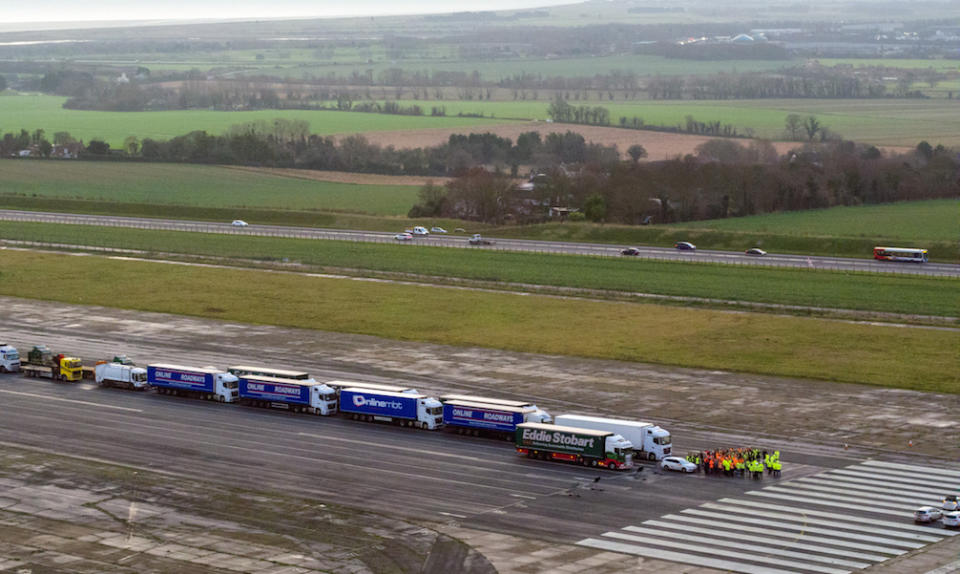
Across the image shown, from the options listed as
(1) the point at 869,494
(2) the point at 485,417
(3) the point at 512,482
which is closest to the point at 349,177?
(2) the point at 485,417

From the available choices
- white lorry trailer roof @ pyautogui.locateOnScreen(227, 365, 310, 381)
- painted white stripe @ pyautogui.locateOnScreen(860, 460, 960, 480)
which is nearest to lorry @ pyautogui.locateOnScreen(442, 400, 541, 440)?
white lorry trailer roof @ pyautogui.locateOnScreen(227, 365, 310, 381)

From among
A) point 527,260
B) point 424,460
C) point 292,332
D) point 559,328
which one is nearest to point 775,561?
point 424,460

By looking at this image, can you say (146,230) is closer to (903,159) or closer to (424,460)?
(424,460)

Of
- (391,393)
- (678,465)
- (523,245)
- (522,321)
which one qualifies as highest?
(523,245)

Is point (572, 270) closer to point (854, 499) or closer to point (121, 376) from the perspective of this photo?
point (121, 376)

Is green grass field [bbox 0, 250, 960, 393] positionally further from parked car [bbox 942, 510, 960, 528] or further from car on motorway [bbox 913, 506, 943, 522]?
parked car [bbox 942, 510, 960, 528]
